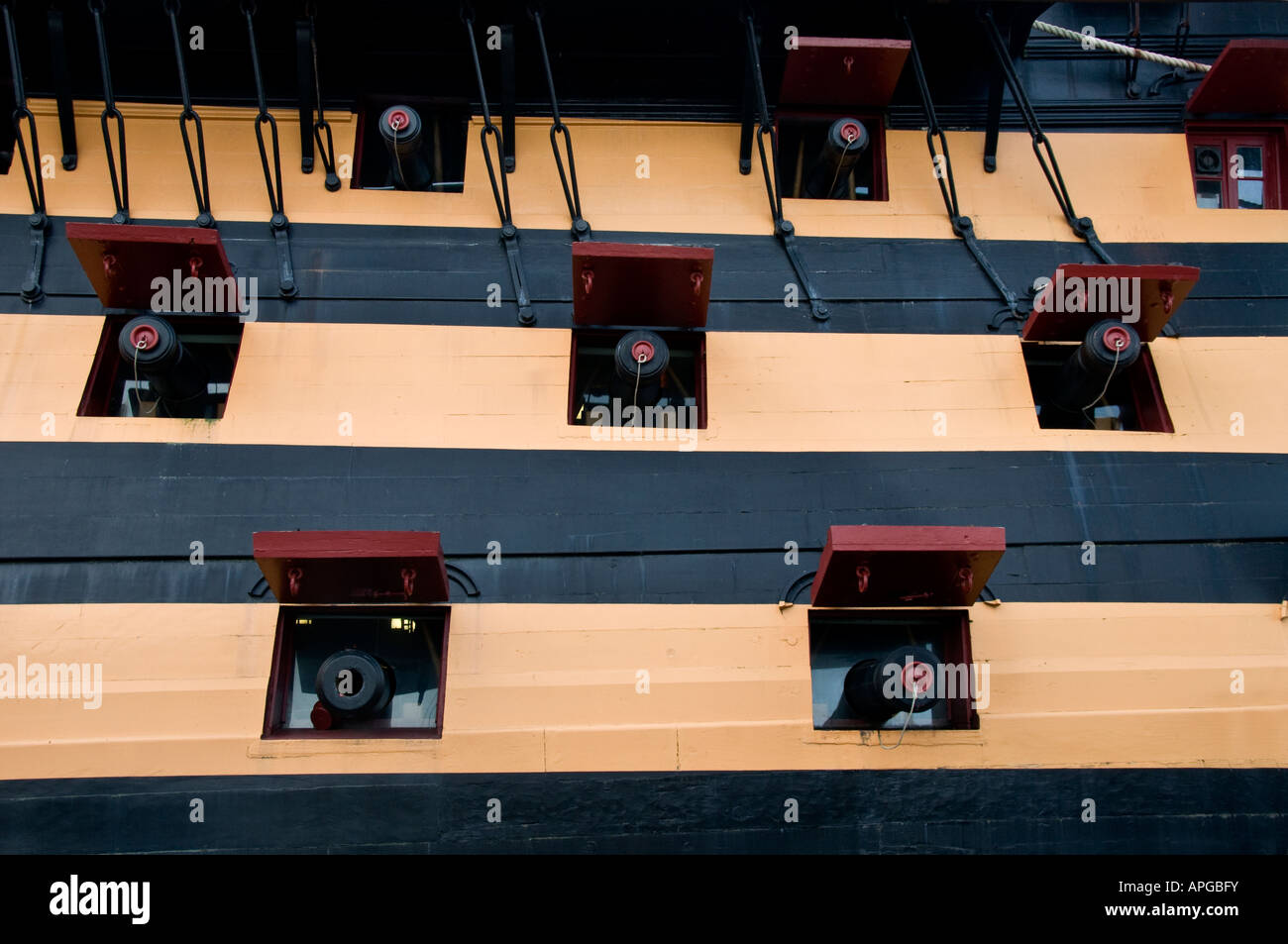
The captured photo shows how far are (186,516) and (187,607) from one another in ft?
2.46

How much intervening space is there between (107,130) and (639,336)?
4.96 m

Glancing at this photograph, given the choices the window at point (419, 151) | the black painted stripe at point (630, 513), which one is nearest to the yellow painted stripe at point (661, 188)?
the window at point (419, 151)

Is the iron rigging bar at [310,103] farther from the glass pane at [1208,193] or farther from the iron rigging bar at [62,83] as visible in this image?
the glass pane at [1208,193]

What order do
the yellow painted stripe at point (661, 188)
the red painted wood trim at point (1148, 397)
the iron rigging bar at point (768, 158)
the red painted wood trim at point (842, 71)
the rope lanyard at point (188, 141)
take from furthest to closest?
the red painted wood trim at point (842, 71) → the yellow painted stripe at point (661, 188) → the iron rigging bar at point (768, 158) → the rope lanyard at point (188, 141) → the red painted wood trim at point (1148, 397)

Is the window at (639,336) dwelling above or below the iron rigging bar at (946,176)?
below

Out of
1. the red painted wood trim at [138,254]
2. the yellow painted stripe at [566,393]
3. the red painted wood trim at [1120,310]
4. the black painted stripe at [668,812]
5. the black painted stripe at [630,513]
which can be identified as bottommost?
the black painted stripe at [668,812]

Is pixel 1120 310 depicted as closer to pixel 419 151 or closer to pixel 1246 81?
pixel 1246 81

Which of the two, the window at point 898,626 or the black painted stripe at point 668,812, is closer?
the black painted stripe at point 668,812

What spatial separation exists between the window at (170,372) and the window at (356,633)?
7.21ft

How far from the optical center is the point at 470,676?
820 centimetres

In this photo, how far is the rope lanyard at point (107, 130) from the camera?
999 centimetres

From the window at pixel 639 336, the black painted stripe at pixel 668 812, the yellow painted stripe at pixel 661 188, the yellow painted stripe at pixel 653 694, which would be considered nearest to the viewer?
the black painted stripe at pixel 668 812
